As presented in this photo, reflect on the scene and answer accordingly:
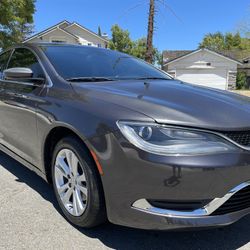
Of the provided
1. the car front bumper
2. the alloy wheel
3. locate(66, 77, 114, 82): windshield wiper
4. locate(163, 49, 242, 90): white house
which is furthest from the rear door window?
locate(163, 49, 242, 90): white house

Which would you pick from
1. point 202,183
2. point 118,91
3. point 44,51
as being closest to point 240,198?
point 202,183

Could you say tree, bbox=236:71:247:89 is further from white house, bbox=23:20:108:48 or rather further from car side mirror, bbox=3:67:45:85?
car side mirror, bbox=3:67:45:85

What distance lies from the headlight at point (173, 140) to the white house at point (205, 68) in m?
34.2

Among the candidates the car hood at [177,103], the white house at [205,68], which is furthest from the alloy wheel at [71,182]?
the white house at [205,68]

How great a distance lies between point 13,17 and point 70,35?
10.9 metres

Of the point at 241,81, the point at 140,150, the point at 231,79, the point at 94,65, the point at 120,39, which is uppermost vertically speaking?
the point at 120,39

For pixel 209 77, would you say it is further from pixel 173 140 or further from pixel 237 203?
pixel 173 140

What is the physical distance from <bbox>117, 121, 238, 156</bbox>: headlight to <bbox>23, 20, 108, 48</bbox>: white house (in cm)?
3009

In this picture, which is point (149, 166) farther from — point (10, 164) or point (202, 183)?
point (10, 164)

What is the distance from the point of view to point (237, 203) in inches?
102

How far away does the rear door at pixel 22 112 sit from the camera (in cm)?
355

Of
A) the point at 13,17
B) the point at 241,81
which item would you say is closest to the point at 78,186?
the point at 13,17

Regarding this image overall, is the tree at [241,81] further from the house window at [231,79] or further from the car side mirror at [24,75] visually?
the car side mirror at [24,75]

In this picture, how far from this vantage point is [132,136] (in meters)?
2.46
